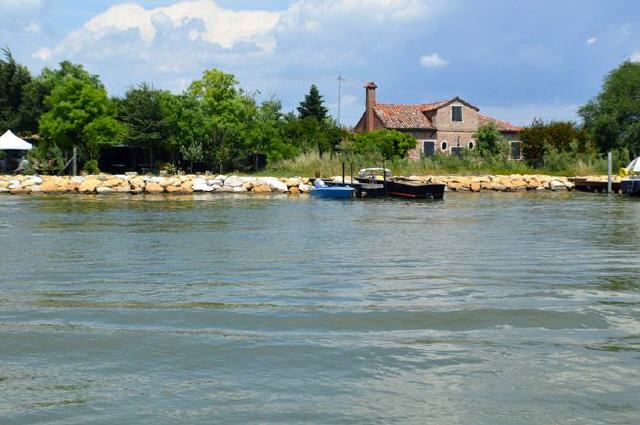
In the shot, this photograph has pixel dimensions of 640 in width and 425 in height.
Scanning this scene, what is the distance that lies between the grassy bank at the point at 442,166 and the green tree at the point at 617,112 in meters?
2.16

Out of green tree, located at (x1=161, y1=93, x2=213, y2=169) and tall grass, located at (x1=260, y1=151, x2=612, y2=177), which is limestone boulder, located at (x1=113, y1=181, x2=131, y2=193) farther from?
tall grass, located at (x1=260, y1=151, x2=612, y2=177)

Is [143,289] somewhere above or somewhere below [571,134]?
below

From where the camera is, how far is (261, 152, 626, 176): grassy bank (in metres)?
48.0

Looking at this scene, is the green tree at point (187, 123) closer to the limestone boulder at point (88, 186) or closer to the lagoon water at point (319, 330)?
the limestone boulder at point (88, 186)

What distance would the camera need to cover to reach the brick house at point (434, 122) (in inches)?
2601

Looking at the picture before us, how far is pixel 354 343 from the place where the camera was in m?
8.25

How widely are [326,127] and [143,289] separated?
152ft

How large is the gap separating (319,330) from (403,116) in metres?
59.4

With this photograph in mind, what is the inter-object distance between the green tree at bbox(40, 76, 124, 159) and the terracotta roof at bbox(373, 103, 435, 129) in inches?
995

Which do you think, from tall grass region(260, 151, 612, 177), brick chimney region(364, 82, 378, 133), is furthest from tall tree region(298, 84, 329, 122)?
tall grass region(260, 151, 612, 177)

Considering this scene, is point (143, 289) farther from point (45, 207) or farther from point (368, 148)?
point (368, 148)

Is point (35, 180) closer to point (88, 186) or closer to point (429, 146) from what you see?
point (88, 186)

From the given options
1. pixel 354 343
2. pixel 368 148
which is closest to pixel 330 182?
pixel 368 148

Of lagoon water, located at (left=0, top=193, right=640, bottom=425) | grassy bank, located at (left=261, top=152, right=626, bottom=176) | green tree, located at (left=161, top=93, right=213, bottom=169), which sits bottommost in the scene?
lagoon water, located at (left=0, top=193, right=640, bottom=425)
